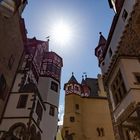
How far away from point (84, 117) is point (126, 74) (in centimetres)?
2431

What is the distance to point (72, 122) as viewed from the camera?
3484 centimetres

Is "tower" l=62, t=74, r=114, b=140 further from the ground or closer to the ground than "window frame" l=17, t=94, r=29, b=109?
further from the ground

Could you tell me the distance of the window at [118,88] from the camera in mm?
14203

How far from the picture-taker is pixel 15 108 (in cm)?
2205

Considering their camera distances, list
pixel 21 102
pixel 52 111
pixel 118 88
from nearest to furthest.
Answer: pixel 118 88 < pixel 21 102 < pixel 52 111

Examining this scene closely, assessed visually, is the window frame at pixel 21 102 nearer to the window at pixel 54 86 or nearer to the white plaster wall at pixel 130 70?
the window at pixel 54 86

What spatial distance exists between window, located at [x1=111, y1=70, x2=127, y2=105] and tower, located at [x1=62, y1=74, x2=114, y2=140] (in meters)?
19.4

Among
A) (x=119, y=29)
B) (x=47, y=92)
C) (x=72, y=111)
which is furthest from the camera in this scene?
(x=72, y=111)

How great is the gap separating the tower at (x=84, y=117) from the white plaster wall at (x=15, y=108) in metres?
13.2

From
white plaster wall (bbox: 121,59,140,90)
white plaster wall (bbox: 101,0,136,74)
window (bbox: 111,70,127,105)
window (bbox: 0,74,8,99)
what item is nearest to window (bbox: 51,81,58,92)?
window (bbox: 0,74,8,99)

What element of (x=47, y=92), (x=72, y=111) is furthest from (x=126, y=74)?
(x=72, y=111)

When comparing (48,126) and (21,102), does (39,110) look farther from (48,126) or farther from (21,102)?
(48,126)

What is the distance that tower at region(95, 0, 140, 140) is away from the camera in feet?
42.8

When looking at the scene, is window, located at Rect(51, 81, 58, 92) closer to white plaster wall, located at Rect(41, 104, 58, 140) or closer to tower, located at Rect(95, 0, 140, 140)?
white plaster wall, located at Rect(41, 104, 58, 140)
